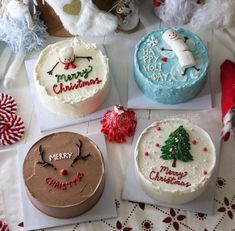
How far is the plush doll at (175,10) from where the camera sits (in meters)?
1.50

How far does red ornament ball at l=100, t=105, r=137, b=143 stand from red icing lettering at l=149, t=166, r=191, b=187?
163 mm

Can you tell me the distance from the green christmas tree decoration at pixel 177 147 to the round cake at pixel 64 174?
16 centimetres

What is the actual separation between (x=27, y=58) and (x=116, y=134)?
40cm

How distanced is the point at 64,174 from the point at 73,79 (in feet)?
0.96

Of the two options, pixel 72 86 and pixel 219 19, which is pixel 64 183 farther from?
pixel 219 19

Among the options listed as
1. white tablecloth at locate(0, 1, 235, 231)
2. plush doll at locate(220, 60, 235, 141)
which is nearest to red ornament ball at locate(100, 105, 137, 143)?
white tablecloth at locate(0, 1, 235, 231)

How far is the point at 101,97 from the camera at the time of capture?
4.42 ft

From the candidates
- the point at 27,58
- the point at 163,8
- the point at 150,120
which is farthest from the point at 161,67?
the point at 27,58

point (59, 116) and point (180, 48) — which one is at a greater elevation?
point (180, 48)

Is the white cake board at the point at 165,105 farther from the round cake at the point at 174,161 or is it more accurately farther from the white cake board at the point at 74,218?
the white cake board at the point at 74,218

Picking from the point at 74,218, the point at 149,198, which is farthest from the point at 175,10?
the point at 74,218

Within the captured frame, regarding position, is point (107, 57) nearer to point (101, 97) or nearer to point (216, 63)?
point (101, 97)

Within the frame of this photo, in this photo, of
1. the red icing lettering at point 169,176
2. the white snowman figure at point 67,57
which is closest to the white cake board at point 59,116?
the white snowman figure at point 67,57

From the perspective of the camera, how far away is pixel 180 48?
1358 mm
